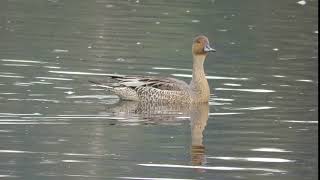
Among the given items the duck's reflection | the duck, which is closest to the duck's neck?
the duck

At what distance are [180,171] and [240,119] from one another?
3.67m

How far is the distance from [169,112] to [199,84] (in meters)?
1.48

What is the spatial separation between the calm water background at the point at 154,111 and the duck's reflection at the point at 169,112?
3cm

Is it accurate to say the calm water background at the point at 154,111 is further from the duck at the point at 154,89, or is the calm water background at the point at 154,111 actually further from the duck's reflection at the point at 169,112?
the duck at the point at 154,89

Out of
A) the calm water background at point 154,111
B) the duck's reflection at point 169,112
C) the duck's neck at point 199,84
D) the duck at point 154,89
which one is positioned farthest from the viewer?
the duck's neck at point 199,84

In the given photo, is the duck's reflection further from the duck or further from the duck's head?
the duck's head

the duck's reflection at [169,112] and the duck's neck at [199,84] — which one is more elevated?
the duck's neck at [199,84]

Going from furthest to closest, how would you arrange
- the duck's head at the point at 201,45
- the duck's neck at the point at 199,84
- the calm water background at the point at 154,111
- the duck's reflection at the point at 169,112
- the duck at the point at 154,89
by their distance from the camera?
the duck's head at the point at 201,45
the duck's neck at the point at 199,84
the duck at the point at 154,89
the duck's reflection at the point at 169,112
the calm water background at the point at 154,111

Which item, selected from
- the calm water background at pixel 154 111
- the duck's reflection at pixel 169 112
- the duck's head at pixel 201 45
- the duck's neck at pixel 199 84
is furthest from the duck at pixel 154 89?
the duck's head at pixel 201 45

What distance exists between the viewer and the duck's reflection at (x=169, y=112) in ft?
52.5

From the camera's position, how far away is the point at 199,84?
61.8 feet

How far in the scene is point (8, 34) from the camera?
81.7 ft

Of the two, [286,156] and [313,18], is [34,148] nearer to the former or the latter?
[286,156]

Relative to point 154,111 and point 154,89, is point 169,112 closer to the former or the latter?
point 154,111
